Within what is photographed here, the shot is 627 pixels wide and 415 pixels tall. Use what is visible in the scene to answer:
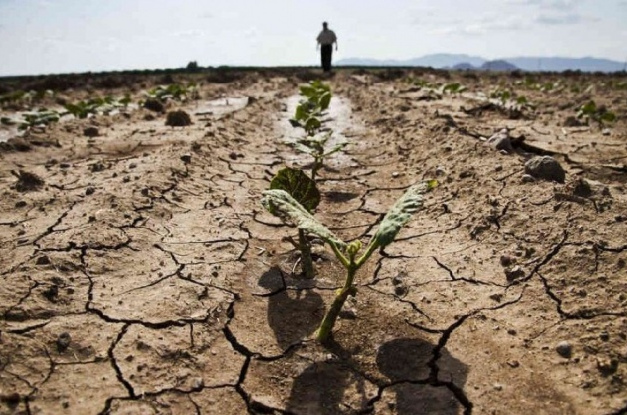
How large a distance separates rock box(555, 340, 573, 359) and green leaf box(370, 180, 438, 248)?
855 mm

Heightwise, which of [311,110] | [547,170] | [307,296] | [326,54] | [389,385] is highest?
[326,54]

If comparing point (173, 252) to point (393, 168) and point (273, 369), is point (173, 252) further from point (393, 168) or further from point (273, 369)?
point (393, 168)

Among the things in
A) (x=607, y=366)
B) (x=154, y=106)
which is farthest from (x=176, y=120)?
(x=607, y=366)

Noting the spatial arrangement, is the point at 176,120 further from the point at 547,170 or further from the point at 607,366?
the point at 607,366

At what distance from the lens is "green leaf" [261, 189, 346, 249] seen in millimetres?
2061

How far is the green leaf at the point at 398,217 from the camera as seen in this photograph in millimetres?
1932

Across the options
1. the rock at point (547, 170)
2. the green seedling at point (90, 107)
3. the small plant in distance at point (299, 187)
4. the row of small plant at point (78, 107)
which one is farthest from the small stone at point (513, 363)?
the green seedling at point (90, 107)

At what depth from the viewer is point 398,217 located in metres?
1.99

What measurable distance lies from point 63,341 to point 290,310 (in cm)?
108

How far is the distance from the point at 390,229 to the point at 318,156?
1.98m

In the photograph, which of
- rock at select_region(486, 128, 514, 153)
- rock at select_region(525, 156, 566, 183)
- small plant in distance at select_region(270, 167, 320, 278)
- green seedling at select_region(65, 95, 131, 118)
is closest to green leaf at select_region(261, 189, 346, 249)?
small plant in distance at select_region(270, 167, 320, 278)

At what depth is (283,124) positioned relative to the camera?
7551 millimetres

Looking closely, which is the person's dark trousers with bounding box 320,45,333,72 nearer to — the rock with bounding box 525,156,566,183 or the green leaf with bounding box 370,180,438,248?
the rock with bounding box 525,156,566,183

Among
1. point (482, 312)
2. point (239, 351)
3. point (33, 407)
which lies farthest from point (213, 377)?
point (482, 312)
